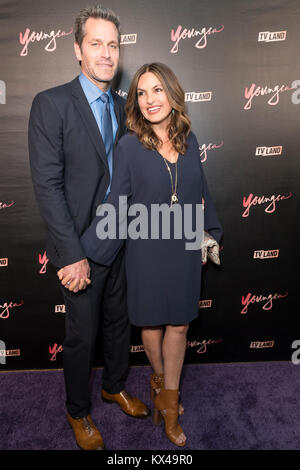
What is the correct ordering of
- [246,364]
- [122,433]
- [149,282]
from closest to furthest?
1. [149,282]
2. [122,433]
3. [246,364]

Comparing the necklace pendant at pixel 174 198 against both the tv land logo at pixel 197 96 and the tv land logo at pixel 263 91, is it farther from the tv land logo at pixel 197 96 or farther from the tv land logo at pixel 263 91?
the tv land logo at pixel 263 91

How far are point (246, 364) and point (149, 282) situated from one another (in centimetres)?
119

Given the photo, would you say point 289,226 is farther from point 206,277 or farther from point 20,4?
point 20,4

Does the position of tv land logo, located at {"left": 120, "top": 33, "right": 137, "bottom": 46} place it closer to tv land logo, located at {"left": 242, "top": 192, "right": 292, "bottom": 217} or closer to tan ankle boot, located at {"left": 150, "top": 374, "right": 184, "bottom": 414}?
tv land logo, located at {"left": 242, "top": 192, "right": 292, "bottom": 217}

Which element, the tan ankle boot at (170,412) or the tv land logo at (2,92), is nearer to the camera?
the tan ankle boot at (170,412)

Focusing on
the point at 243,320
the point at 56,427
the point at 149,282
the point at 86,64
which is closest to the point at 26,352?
the point at 56,427

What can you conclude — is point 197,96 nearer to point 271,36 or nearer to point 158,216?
point 271,36

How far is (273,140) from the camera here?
2061 mm

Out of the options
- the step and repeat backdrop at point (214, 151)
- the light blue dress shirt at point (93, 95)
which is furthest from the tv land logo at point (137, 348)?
the light blue dress shirt at point (93, 95)

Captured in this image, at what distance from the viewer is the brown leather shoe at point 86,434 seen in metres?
1.68

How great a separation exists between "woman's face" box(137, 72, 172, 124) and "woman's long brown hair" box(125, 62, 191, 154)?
0.06 feet

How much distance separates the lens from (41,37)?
6.06 ft

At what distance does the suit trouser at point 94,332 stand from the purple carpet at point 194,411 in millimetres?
178

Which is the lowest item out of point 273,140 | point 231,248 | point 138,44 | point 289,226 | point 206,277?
point 206,277
